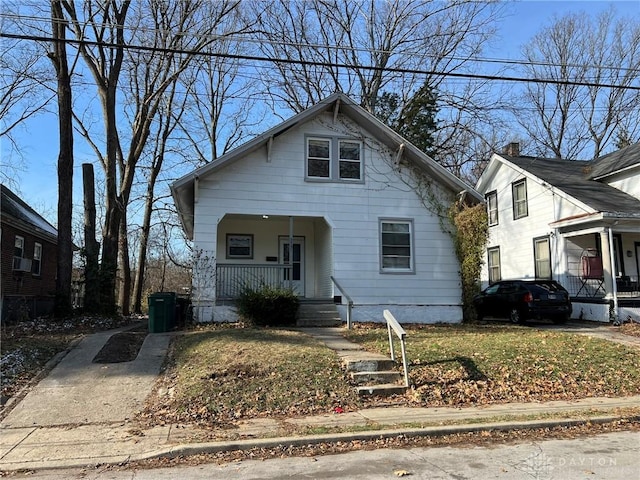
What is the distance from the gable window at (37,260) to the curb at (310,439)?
59.9 ft

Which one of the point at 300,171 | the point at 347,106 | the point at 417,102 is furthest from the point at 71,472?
the point at 417,102

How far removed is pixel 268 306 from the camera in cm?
1352

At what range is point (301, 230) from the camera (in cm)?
1808

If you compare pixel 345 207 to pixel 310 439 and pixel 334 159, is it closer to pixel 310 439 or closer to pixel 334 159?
pixel 334 159

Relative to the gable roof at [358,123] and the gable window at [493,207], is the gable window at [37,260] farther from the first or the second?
the gable window at [493,207]

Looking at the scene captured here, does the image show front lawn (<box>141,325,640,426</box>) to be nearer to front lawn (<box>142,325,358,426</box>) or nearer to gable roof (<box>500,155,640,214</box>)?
front lawn (<box>142,325,358,426</box>)

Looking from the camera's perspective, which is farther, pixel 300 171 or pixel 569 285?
pixel 569 285

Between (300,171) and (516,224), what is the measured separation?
40.0ft

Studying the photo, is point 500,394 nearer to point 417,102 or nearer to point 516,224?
point 516,224

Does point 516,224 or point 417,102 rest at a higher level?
point 417,102

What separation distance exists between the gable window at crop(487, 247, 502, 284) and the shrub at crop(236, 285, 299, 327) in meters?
14.2

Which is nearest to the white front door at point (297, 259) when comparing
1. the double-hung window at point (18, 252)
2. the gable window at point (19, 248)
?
the double-hung window at point (18, 252)

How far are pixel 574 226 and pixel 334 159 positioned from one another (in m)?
9.61

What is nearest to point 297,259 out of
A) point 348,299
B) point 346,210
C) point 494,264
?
point 346,210
